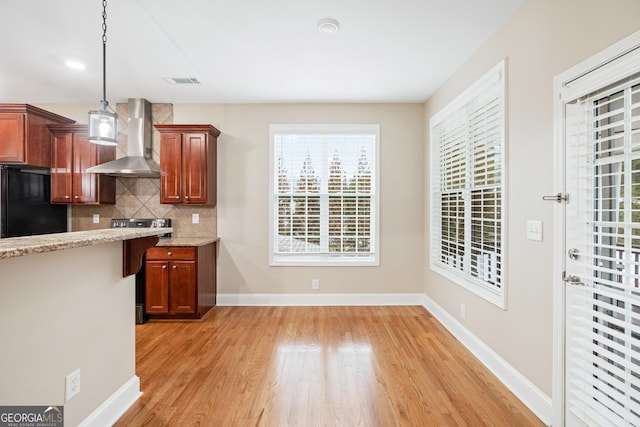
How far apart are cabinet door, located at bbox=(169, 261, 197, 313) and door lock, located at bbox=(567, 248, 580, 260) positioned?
347 cm

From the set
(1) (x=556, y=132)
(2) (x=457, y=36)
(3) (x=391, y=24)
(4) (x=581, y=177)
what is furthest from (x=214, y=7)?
(4) (x=581, y=177)

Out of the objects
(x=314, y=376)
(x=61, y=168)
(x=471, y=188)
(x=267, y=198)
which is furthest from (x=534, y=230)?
(x=61, y=168)

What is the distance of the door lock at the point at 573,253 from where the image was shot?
69.4 inches

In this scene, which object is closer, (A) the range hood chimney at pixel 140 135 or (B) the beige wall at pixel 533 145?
(B) the beige wall at pixel 533 145

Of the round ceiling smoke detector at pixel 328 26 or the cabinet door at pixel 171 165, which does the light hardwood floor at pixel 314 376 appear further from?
the round ceiling smoke detector at pixel 328 26

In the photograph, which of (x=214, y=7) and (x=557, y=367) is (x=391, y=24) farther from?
(x=557, y=367)

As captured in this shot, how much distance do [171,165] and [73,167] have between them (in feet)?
4.15

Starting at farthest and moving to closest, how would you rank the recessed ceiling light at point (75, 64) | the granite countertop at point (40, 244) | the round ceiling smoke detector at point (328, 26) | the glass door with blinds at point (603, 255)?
1. the recessed ceiling light at point (75, 64)
2. the round ceiling smoke detector at point (328, 26)
3. the glass door with blinds at point (603, 255)
4. the granite countertop at point (40, 244)

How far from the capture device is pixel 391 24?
2512 mm

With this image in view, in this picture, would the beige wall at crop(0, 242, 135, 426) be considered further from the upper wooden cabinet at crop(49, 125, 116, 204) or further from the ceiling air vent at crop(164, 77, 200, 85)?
the upper wooden cabinet at crop(49, 125, 116, 204)

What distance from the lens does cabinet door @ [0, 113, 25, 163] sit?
371cm

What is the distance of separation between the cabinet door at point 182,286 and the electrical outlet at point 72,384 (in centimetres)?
206

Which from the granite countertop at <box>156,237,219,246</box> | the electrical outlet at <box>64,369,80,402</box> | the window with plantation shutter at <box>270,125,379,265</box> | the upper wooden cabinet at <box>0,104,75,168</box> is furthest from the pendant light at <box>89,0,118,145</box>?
the upper wooden cabinet at <box>0,104,75,168</box>

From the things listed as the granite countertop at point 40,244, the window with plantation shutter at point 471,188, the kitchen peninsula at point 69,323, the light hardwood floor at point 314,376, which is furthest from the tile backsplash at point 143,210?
the window with plantation shutter at point 471,188
